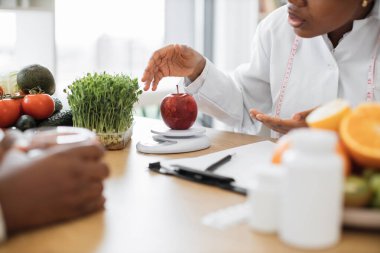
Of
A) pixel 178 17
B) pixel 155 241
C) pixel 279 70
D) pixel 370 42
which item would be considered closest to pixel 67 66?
pixel 178 17

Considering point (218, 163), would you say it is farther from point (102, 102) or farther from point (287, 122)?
point (102, 102)

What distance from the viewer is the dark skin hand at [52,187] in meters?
0.73

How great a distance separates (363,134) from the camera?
0.77 meters

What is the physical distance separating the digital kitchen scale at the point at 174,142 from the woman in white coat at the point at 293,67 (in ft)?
0.56

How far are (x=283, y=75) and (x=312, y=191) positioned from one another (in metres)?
1.08

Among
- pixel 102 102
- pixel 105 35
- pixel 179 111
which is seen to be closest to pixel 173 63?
pixel 179 111

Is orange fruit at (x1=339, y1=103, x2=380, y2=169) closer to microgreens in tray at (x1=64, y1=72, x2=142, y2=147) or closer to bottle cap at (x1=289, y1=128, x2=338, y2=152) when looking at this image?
bottle cap at (x1=289, y1=128, x2=338, y2=152)

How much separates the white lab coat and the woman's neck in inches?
0.9

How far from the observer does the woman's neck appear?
1.55 m

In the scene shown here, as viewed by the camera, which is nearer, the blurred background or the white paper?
the white paper

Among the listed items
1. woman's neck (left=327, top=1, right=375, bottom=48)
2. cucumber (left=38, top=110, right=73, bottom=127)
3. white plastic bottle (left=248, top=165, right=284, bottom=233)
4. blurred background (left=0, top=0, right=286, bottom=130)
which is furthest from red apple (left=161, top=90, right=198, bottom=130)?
blurred background (left=0, top=0, right=286, bottom=130)

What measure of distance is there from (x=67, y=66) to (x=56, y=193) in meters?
2.19

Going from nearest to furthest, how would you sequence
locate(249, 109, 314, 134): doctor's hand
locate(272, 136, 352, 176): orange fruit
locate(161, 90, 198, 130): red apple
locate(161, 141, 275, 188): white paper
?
1. locate(272, 136, 352, 176): orange fruit
2. locate(161, 141, 275, 188): white paper
3. locate(249, 109, 314, 134): doctor's hand
4. locate(161, 90, 198, 130): red apple

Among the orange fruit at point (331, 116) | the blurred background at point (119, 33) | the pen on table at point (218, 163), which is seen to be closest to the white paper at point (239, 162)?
the pen on table at point (218, 163)
